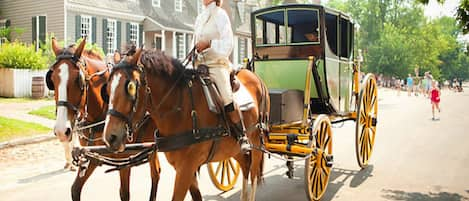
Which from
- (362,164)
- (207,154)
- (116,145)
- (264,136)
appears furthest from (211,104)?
(362,164)

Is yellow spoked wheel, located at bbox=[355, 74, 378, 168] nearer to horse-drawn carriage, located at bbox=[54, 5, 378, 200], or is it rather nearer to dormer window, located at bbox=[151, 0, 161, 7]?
horse-drawn carriage, located at bbox=[54, 5, 378, 200]

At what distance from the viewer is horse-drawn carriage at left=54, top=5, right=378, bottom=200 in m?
3.94

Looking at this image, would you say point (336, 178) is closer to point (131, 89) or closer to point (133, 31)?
point (131, 89)

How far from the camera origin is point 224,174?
6.96 metres

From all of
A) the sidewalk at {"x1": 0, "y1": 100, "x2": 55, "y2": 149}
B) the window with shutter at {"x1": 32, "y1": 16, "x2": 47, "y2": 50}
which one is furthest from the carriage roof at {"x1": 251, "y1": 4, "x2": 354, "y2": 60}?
the window with shutter at {"x1": 32, "y1": 16, "x2": 47, "y2": 50}

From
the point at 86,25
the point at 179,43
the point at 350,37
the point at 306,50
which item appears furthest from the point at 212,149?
the point at 179,43

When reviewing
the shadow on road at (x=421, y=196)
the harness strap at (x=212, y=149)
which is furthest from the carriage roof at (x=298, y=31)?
the harness strap at (x=212, y=149)

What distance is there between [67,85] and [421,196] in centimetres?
531

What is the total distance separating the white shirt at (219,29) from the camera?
4.55m

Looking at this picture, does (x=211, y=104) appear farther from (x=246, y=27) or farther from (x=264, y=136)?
(x=246, y=27)

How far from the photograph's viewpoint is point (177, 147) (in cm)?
411

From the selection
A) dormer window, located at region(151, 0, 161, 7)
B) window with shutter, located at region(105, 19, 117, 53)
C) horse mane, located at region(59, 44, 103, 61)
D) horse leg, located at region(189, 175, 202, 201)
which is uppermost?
dormer window, located at region(151, 0, 161, 7)

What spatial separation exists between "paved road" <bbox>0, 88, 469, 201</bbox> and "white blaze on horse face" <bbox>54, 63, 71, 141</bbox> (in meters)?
2.70

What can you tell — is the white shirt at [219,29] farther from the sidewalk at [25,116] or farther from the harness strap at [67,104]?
the sidewalk at [25,116]
